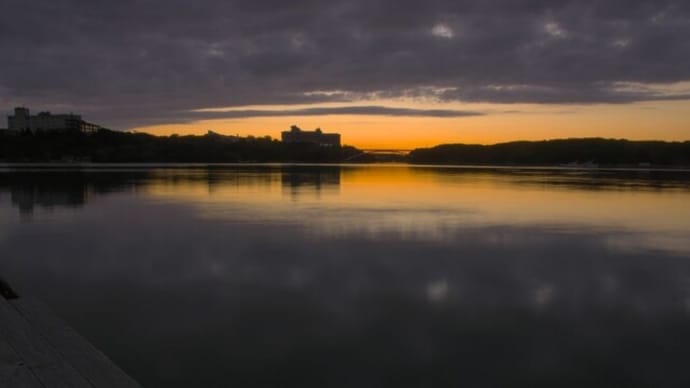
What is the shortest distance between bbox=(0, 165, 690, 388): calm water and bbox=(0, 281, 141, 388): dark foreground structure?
720 mm

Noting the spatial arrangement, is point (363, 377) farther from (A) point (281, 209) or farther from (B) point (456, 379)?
(A) point (281, 209)

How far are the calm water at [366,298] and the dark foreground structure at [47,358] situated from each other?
72 cm

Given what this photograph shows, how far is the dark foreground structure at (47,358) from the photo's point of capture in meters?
4.45

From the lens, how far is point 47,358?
4.94 m

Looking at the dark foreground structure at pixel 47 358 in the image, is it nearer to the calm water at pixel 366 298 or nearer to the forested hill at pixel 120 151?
the calm water at pixel 366 298

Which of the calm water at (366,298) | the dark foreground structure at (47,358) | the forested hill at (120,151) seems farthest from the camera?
the forested hill at (120,151)

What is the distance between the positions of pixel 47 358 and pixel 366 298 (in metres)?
4.88

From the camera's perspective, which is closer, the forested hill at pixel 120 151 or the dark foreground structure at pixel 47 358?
the dark foreground structure at pixel 47 358

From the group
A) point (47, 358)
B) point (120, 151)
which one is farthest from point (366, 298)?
point (120, 151)

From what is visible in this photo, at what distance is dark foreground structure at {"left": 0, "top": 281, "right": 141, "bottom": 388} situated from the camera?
4445 millimetres

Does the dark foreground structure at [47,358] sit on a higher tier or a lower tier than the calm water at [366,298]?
higher

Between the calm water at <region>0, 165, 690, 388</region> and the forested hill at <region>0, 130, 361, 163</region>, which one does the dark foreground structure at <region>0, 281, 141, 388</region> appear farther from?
the forested hill at <region>0, 130, 361, 163</region>

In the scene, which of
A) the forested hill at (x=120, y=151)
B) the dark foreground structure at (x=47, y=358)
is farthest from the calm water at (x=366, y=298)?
the forested hill at (x=120, y=151)

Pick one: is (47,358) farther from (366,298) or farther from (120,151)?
(120,151)
